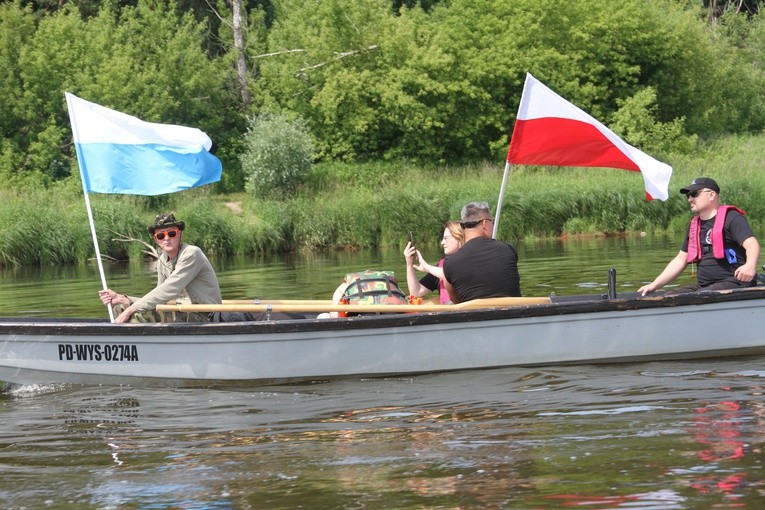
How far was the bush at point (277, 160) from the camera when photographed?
3281 centimetres

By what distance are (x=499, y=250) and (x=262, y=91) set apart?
32.2 m

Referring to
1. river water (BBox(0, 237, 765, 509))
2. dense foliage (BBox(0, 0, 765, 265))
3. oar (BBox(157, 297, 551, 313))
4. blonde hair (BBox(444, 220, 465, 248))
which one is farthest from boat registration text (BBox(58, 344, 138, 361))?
dense foliage (BBox(0, 0, 765, 265))

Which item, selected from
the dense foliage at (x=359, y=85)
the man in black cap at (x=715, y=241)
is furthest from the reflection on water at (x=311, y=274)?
the dense foliage at (x=359, y=85)

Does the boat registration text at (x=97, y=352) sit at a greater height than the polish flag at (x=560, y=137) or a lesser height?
lesser

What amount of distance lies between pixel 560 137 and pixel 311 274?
10.0 metres

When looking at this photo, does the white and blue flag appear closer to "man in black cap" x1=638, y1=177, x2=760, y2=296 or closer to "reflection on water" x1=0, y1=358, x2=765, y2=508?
"reflection on water" x1=0, y1=358, x2=765, y2=508

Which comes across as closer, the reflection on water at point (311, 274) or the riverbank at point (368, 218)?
the reflection on water at point (311, 274)

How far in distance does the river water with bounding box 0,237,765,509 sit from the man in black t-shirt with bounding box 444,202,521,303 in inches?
A: 27.6

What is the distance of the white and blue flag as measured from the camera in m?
10.5

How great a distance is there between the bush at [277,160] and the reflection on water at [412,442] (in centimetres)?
2271

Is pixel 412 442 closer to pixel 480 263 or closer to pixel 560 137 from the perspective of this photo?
pixel 480 263

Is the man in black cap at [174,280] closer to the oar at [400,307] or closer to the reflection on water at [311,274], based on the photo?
the oar at [400,307]

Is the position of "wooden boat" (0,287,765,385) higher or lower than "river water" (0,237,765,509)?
higher

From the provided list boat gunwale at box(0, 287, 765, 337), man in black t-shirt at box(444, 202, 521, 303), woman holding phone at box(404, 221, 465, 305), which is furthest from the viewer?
woman holding phone at box(404, 221, 465, 305)
